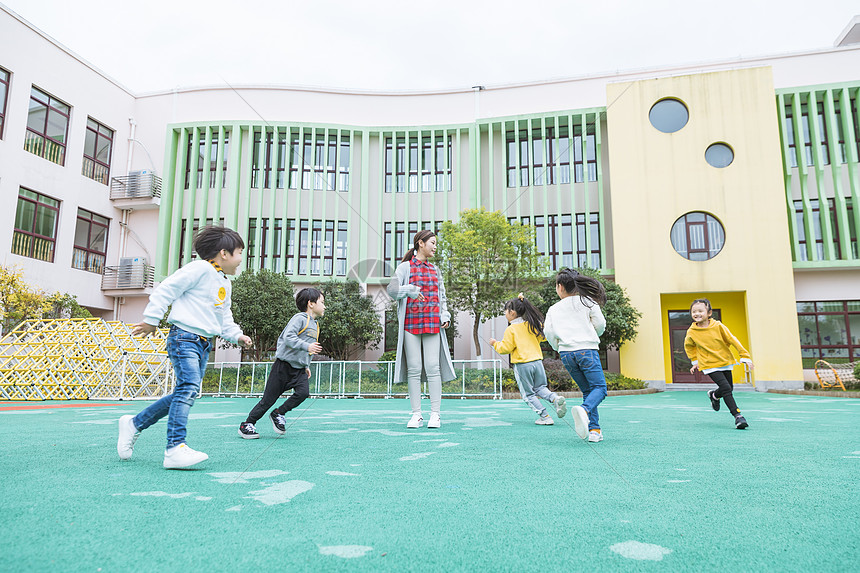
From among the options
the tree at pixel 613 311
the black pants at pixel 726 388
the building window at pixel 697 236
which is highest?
the building window at pixel 697 236

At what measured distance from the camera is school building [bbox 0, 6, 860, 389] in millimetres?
17656

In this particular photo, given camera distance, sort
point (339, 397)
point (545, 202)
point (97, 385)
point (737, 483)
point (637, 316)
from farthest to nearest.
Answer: point (545, 202) → point (637, 316) → point (339, 397) → point (97, 385) → point (737, 483)

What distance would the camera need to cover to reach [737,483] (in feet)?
8.39

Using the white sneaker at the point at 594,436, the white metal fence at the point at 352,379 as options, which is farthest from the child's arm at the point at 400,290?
the white metal fence at the point at 352,379

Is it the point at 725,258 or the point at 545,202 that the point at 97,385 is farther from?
the point at 725,258

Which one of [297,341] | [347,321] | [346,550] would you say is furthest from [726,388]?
[347,321]

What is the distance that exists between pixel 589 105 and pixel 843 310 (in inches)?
460

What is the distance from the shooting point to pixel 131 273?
20.9 m

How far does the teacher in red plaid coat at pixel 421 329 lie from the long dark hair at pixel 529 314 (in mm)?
993

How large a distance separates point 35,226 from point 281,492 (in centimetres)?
2083

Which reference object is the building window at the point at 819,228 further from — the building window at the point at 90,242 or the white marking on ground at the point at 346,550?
the building window at the point at 90,242

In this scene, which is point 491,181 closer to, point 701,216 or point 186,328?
point 701,216

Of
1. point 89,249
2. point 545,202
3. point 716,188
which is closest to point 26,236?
point 89,249

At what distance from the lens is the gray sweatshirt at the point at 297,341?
4.51 meters
